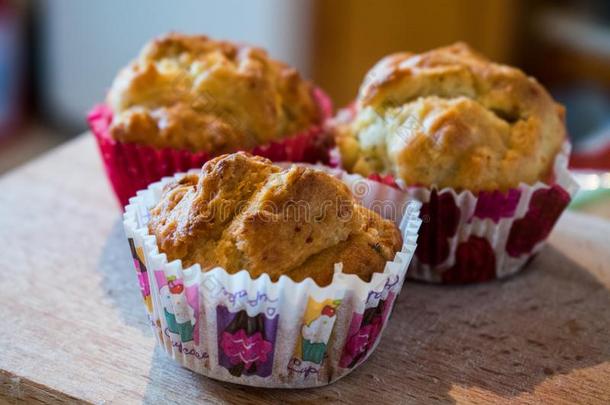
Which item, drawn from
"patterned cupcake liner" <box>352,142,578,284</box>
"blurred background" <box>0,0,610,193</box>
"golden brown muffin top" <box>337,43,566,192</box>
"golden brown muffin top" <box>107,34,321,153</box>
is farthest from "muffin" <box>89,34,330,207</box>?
"blurred background" <box>0,0,610,193</box>

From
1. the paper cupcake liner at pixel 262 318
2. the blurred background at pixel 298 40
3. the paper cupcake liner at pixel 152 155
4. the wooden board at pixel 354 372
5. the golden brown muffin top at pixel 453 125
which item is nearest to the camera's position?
the paper cupcake liner at pixel 262 318

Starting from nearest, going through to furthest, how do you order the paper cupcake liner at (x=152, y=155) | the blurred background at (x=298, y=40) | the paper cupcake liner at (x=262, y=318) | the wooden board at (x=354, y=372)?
the paper cupcake liner at (x=262, y=318), the wooden board at (x=354, y=372), the paper cupcake liner at (x=152, y=155), the blurred background at (x=298, y=40)

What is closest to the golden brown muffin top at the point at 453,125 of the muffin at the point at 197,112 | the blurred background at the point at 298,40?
the muffin at the point at 197,112

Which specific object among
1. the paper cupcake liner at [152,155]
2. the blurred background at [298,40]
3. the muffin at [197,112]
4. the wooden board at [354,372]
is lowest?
the blurred background at [298,40]

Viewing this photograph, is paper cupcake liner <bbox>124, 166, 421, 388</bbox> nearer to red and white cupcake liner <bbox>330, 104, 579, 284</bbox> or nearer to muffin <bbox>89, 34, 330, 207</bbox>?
red and white cupcake liner <bbox>330, 104, 579, 284</bbox>

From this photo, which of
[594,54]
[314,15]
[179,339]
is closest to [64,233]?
[179,339]

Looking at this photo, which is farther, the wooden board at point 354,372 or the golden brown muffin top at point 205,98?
the golden brown muffin top at point 205,98

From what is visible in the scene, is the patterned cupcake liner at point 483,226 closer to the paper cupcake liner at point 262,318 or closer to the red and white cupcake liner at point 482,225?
the red and white cupcake liner at point 482,225

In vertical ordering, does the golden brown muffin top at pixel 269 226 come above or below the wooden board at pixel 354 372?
above
